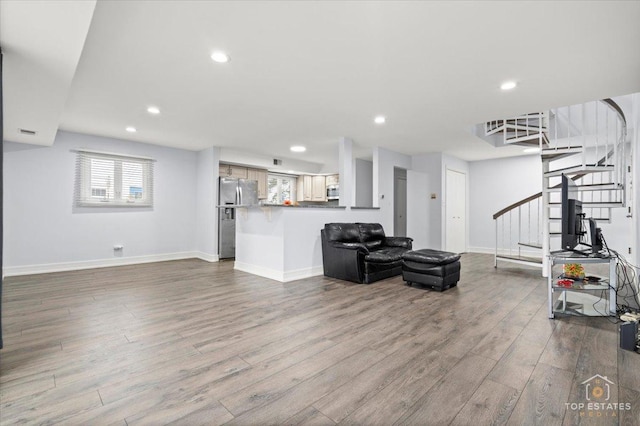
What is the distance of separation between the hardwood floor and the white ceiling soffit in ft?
7.26

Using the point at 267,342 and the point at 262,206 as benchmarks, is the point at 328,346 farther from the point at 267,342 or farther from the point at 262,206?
the point at 262,206

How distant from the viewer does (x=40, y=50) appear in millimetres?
2199

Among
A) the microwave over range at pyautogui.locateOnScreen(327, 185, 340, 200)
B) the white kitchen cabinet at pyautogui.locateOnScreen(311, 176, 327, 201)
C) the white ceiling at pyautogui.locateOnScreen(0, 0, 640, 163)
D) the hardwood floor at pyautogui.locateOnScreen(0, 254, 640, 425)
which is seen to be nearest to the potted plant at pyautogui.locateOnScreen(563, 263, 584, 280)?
the hardwood floor at pyautogui.locateOnScreen(0, 254, 640, 425)

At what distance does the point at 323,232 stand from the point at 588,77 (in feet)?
12.3

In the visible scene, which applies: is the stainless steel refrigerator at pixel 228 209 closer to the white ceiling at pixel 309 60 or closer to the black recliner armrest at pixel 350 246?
the white ceiling at pixel 309 60

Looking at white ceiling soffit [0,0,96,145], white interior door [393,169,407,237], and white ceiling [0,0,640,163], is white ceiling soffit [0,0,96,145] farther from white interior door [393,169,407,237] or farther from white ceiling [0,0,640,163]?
white interior door [393,169,407,237]

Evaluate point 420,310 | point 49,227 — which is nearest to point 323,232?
point 420,310

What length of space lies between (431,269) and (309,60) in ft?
9.75

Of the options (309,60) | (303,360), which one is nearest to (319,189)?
(309,60)

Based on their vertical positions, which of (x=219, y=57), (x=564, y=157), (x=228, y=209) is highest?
(x=219, y=57)

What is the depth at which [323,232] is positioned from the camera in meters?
5.04

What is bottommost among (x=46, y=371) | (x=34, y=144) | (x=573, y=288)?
(x=46, y=371)

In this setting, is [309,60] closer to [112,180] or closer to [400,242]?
[400,242]

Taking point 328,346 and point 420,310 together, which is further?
point 420,310
